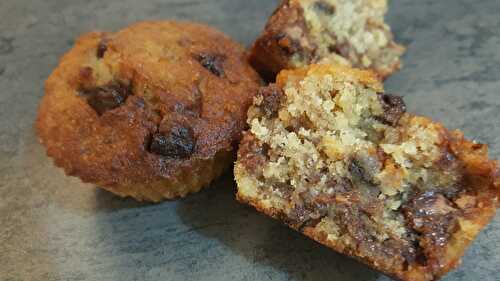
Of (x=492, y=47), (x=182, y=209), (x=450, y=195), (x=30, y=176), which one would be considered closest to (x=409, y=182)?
(x=450, y=195)

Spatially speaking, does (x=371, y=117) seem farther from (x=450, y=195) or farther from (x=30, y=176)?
(x=30, y=176)

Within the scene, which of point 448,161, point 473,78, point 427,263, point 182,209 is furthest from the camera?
point 473,78

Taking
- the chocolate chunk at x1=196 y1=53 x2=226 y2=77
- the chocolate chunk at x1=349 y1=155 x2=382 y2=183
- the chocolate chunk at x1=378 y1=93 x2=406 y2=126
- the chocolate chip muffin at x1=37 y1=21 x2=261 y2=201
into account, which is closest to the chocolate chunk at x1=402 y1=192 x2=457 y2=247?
the chocolate chunk at x1=349 y1=155 x2=382 y2=183

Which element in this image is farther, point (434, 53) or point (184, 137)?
point (434, 53)

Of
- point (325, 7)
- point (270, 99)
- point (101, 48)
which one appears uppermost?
point (325, 7)

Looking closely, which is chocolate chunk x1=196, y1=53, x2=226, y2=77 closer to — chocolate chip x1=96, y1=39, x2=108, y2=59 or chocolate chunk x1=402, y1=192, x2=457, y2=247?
chocolate chip x1=96, y1=39, x2=108, y2=59

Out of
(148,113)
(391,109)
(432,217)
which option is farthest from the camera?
(148,113)

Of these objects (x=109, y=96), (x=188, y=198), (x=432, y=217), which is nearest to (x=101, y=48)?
(x=109, y=96)

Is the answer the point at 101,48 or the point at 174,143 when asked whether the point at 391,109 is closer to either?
the point at 174,143
